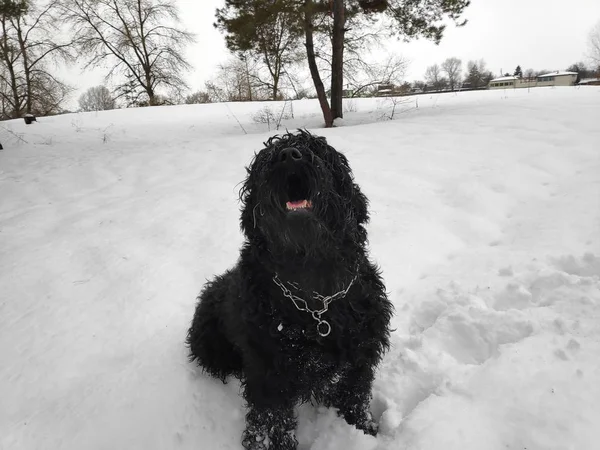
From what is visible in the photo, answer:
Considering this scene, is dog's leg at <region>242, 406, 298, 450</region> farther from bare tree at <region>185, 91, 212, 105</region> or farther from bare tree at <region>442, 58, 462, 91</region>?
bare tree at <region>442, 58, 462, 91</region>

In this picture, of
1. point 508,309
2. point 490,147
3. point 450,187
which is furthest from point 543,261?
point 490,147

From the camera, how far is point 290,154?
1.54 m

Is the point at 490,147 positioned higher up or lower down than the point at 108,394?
higher up

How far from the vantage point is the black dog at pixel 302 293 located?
1.62 meters

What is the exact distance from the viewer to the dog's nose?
1.53m

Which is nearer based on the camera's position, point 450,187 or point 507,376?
point 507,376

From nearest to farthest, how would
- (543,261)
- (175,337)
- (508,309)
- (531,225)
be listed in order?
(508,309) < (175,337) < (543,261) < (531,225)

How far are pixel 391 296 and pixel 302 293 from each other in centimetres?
162

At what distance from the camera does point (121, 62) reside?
23359 mm

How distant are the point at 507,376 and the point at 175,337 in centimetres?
254

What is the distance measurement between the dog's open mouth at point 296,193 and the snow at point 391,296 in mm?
1463

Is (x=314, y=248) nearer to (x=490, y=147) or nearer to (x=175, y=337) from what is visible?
(x=175, y=337)

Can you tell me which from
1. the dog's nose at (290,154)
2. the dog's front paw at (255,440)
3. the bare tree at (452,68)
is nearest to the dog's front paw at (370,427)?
the dog's front paw at (255,440)

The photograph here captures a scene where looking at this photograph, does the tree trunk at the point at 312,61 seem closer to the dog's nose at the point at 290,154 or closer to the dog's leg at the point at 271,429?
the dog's nose at the point at 290,154
